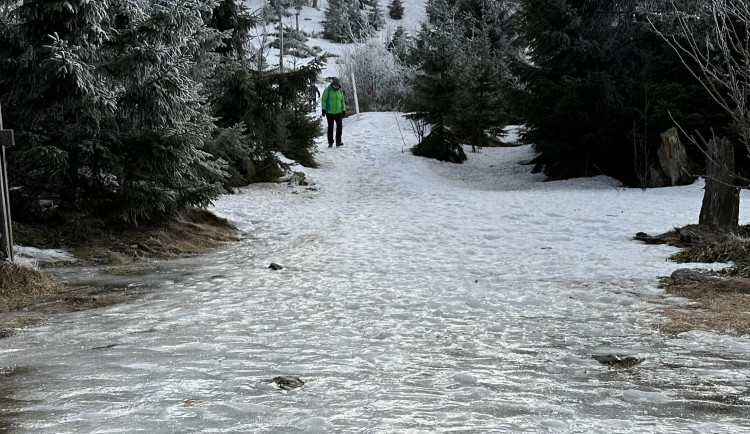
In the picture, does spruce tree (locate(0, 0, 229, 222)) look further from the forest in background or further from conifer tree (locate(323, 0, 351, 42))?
conifer tree (locate(323, 0, 351, 42))

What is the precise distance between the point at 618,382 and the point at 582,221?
732 cm

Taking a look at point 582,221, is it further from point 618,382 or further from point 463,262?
point 618,382

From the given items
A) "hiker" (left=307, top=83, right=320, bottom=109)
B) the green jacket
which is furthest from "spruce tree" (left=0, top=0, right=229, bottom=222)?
the green jacket

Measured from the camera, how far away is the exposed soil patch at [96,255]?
20.6 feet

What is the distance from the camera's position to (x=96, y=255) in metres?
8.58

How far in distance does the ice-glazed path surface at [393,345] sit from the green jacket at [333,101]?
1038 centimetres

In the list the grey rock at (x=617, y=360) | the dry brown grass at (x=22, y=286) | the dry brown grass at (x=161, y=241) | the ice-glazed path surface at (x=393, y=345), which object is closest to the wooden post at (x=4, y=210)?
the dry brown grass at (x=22, y=286)

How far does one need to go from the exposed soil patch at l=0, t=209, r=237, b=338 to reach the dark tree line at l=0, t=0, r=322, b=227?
0.34 m

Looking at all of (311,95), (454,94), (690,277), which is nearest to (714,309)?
(690,277)

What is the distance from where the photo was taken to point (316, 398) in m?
4.04

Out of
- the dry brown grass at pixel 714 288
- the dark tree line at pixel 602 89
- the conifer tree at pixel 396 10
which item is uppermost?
the conifer tree at pixel 396 10

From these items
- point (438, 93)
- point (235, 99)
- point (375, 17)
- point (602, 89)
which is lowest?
point (235, 99)

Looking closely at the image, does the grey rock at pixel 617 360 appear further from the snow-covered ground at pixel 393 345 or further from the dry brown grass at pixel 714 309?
the dry brown grass at pixel 714 309

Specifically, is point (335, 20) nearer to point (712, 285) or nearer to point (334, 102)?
point (334, 102)
